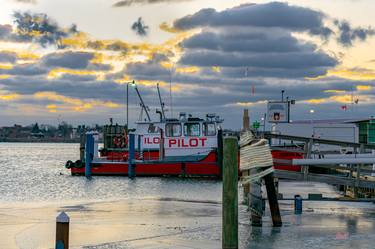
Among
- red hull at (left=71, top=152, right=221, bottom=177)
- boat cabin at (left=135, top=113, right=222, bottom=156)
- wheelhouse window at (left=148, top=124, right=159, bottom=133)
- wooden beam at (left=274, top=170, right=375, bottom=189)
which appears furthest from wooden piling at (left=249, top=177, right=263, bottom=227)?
wheelhouse window at (left=148, top=124, right=159, bottom=133)

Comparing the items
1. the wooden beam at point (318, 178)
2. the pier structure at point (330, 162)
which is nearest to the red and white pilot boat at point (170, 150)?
the pier structure at point (330, 162)

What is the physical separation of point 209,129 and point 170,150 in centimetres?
310

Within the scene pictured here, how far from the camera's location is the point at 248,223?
15023mm

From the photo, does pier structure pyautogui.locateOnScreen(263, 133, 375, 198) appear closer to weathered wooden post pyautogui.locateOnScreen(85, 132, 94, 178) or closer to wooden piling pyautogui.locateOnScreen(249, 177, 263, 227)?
wooden piling pyautogui.locateOnScreen(249, 177, 263, 227)

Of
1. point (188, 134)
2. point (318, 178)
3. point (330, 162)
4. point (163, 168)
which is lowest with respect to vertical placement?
point (163, 168)

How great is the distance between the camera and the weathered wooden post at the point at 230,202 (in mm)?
9609

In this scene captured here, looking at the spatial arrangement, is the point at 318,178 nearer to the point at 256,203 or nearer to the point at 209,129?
the point at 256,203

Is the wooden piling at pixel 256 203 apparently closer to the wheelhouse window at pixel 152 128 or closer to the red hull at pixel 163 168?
the red hull at pixel 163 168

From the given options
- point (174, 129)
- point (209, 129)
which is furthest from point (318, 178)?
point (174, 129)

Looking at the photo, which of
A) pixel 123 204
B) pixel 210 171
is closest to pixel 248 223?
pixel 123 204

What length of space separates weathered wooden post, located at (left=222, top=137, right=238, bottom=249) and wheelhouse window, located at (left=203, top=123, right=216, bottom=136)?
3414 centimetres

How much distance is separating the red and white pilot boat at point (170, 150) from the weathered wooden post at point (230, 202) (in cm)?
3201

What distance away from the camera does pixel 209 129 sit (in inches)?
1740

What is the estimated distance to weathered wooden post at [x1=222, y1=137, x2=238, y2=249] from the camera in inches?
378
